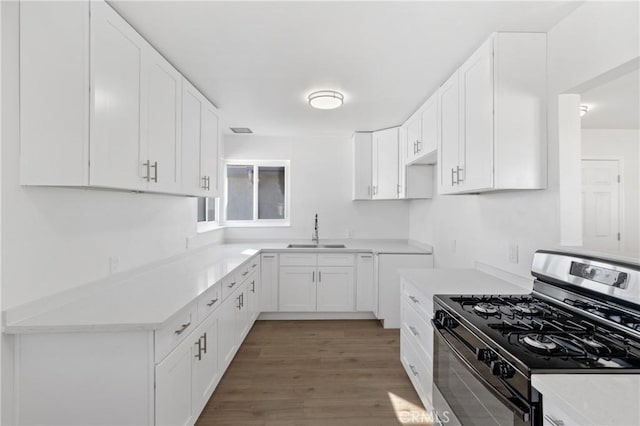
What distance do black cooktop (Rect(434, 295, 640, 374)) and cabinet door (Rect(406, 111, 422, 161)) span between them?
1.81m

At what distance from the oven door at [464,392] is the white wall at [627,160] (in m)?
2.42

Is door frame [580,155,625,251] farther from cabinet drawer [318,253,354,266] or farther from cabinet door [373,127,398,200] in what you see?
cabinet drawer [318,253,354,266]

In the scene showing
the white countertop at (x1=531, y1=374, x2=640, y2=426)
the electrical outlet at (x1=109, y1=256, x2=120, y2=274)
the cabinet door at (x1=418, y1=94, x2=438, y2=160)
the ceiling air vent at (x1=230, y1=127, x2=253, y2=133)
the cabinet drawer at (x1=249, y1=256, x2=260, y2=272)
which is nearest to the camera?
the white countertop at (x1=531, y1=374, x2=640, y2=426)

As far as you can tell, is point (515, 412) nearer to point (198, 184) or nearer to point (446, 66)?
point (446, 66)

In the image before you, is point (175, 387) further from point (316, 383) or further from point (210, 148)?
point (210, 148)

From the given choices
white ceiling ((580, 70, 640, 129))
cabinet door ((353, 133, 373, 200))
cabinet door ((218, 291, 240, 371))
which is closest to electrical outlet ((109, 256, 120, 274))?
cabinet door ((218, 291, 240, 371))

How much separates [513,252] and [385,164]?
2076 millimetres

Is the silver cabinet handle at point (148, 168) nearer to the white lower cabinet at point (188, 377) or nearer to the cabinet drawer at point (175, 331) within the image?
the cabinet drawer at point (175, 331)

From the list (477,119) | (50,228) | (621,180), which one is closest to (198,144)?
(50,228)

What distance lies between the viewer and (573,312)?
1433mm

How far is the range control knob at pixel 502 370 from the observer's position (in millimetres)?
1059

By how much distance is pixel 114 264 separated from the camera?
1.92 metres

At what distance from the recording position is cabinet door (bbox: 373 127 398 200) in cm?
378

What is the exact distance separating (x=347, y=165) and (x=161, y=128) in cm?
282
